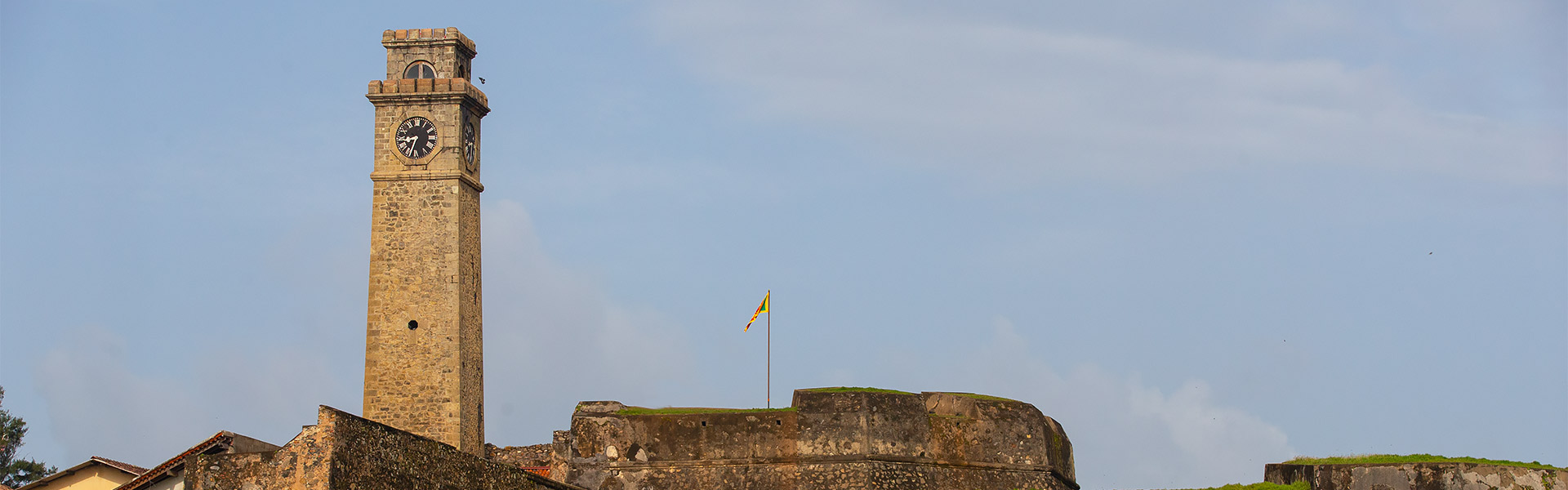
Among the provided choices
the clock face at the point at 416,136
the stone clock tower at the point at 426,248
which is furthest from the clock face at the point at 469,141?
the clock face at the point at 416,136

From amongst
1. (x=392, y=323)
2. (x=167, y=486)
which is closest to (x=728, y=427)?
(x=167, y=486)

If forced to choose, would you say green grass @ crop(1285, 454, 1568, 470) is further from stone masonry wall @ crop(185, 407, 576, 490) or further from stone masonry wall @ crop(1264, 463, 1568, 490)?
stone masonry wall @ crop(185, 407, 576, 490)

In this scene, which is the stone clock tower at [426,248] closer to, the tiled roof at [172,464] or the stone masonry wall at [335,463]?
the tiled roof at [172,464]

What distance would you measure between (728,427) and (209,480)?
9563 mm

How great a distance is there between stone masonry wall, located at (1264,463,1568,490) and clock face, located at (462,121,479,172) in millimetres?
19546

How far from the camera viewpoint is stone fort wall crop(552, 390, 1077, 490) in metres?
25.8

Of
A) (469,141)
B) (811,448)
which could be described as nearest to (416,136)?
(469,141)

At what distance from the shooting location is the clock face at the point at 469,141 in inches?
1473

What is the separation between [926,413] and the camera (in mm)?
26312

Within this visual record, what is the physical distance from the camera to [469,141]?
3781 cm

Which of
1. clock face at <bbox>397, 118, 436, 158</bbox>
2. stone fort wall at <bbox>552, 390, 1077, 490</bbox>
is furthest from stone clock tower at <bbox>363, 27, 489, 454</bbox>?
stone fort wall at <bbox>552, 390, 1077, 490</bbox>

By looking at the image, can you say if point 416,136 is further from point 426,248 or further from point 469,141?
point 426,248

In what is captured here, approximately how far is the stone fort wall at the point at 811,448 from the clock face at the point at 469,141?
12394mm

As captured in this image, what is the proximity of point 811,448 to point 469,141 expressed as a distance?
14.5 m
